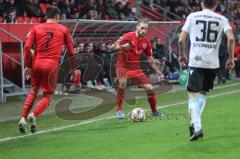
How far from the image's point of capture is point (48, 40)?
416 inches

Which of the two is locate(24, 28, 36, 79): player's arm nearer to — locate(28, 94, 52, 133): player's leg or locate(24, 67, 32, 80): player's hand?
locate(24, 67, 32, 80): player's hand

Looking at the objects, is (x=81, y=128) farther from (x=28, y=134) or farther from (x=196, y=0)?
(x=196, y=0)

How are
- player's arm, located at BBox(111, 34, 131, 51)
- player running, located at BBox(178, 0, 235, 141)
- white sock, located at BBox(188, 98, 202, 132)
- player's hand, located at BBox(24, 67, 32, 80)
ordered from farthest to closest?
player's arm, located at BBox(111, 34, 131, 51) → player's hand, located at BBox(24, 67, 32, 80) → player running, located at BBox(178, 0, 235, 141) → white sock, located at BBox(188, 98, 202, 132)

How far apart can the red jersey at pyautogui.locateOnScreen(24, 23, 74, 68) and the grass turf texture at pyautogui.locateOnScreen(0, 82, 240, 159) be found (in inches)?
55.4

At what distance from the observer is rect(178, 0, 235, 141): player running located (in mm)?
8844

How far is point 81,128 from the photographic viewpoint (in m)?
11.3

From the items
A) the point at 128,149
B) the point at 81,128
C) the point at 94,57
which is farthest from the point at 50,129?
the point at 94,57

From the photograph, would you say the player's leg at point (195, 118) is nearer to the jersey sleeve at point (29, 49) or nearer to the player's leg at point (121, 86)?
the jersey sleeve at point (29, 49)

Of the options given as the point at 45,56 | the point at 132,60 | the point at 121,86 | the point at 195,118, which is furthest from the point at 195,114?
the point at 132,60

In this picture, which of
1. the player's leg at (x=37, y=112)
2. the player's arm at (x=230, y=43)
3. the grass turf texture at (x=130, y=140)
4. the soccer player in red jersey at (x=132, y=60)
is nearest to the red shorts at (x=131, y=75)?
the soccer player in red jersey at (x=132, y=60)

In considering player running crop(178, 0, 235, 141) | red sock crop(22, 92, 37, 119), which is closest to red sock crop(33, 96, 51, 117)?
red sock crop(22, 92, 37, 119)

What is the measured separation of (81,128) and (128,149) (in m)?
2.91

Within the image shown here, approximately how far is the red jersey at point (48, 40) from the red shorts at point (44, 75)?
0.08 metres

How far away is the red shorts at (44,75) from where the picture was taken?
10.5m
